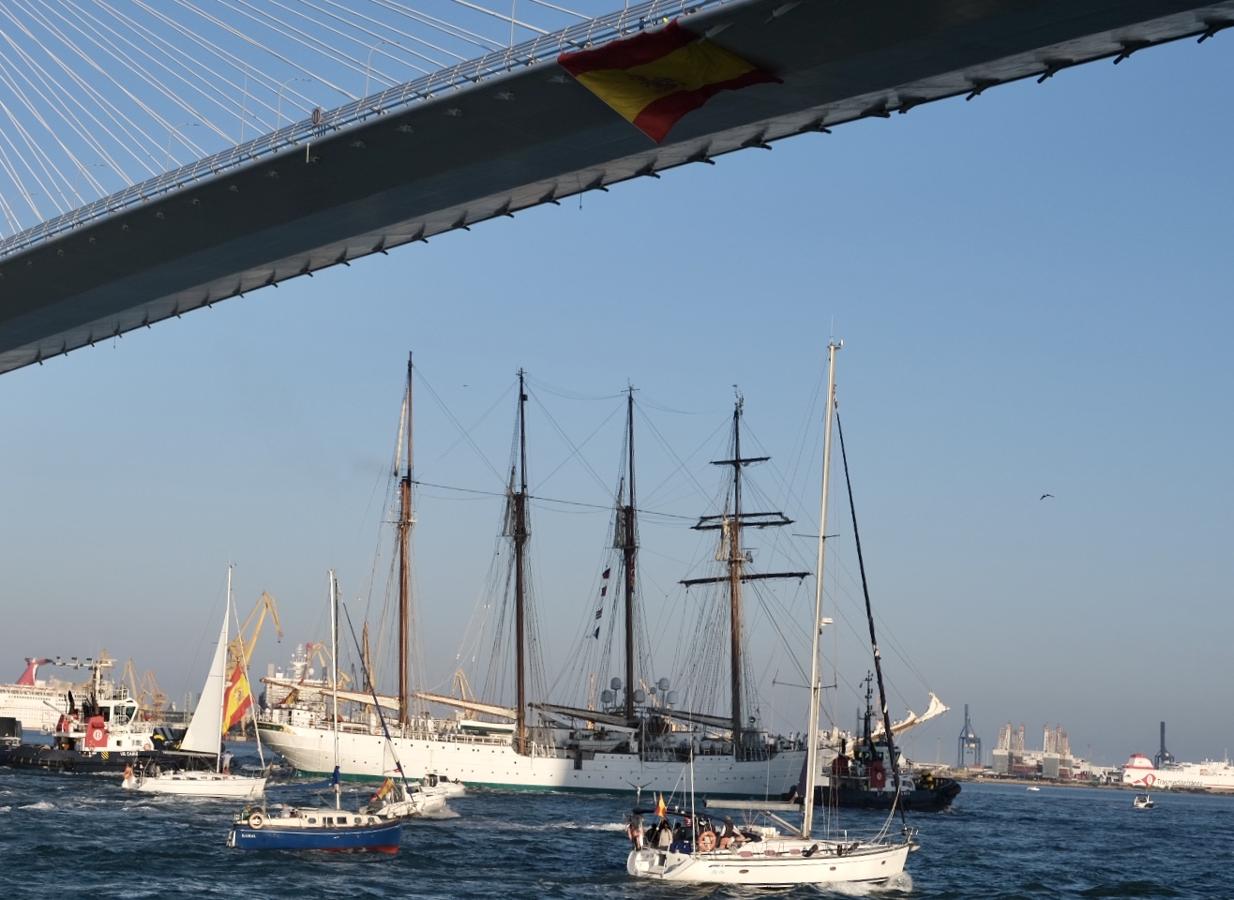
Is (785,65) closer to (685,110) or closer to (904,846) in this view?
(685,110)

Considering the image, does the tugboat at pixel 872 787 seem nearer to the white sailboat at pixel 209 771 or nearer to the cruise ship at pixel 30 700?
the white sailboat at pixel 209 771

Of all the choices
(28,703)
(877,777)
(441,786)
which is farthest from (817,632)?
(28,703)

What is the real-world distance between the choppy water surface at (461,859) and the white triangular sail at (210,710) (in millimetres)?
3330

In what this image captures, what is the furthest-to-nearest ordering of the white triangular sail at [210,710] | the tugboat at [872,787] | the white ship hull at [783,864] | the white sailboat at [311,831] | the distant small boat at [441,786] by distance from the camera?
the tugboat at [872,787] < the white triangular sail at [210,710] < the distant small boat at [441,786] < the white sailboat at [311,831] < the white ship hull at [783,864]

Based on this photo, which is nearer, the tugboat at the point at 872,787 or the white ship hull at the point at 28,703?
the tugboat at the point at 872,787

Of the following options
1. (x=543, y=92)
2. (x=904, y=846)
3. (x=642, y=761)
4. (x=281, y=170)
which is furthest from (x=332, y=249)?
(x=642, y=761)

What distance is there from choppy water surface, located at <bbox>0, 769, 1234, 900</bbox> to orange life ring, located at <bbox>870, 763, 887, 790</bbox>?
30.0ft

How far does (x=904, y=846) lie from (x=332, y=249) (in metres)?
19.1

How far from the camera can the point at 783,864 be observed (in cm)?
3181

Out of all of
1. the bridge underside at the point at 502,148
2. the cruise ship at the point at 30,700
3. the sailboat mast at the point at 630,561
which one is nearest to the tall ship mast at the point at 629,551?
the sailboat mast at the point at 630,561

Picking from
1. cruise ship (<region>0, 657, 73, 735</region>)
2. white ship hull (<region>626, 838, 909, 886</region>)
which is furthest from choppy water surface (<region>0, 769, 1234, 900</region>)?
cruise ship (<region>0, 657, 73, 735</region>)

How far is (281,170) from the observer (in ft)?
109

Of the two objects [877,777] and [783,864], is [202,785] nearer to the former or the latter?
[783,864]

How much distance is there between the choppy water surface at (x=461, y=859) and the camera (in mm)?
31062
